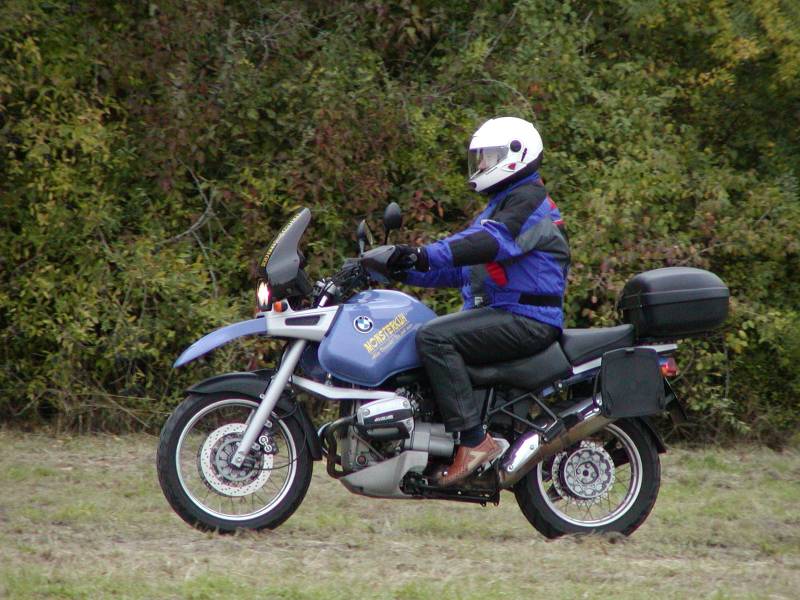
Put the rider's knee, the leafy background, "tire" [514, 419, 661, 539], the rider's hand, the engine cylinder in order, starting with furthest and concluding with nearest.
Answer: the leafy background → "tire" [514, 419, 661, 539] → the engine cylinder → the rider's knee → the rider's hand

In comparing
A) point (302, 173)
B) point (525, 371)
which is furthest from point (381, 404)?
point (302, 173)

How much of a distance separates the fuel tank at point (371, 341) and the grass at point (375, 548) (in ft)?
2.65

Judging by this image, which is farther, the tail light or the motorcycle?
the tail light

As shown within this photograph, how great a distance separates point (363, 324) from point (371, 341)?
0.09 metres

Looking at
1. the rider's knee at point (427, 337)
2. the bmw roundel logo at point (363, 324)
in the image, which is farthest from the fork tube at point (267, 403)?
the rider's knee at point (427, 337)

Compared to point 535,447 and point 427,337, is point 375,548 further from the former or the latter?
point 427,337

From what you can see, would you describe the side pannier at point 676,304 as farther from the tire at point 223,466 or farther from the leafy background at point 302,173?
the leafy background at point 302,173

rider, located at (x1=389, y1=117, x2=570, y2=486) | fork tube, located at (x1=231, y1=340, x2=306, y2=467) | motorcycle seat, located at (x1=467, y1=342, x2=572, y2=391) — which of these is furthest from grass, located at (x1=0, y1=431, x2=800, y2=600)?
motorcycle seat, located at (x1=467, y1=342, x2=572, y2=391)

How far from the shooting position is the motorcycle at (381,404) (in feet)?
18.8

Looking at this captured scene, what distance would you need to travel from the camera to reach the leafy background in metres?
9.41

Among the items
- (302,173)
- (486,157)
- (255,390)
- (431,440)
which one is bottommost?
(431,440)

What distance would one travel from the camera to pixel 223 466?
5781mm

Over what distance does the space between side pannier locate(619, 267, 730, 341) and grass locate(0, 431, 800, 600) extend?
3.39 ft

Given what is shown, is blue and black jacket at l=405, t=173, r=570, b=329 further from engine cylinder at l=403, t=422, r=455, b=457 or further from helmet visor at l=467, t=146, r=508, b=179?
engine cylinder at l=403, t=422, r=455, b=457
